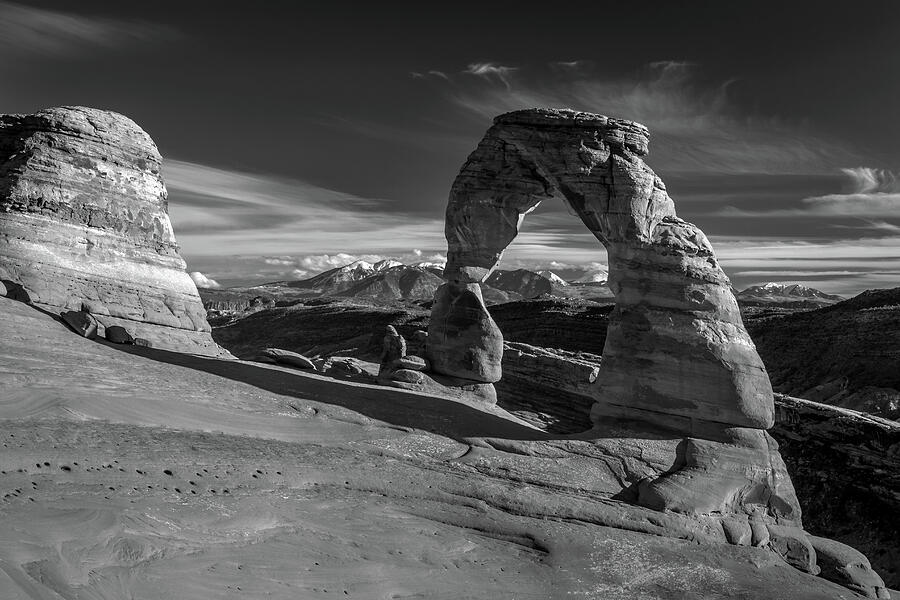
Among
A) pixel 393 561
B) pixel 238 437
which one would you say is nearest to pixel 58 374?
pixel 238 437

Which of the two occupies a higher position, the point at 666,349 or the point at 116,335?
the point at 666,349

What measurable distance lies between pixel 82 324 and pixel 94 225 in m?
5.70

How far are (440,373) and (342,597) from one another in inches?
507

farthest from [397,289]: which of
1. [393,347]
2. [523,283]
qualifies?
[393,347]

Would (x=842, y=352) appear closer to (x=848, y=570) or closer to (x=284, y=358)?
(x=848, y=570)

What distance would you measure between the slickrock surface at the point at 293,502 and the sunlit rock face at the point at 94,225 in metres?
5.23

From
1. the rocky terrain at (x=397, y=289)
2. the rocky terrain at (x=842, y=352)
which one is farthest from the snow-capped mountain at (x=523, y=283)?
the rocky terrain at (x=842, y=352)

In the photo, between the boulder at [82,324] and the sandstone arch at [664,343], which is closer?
the sandstone arch at [664,343]

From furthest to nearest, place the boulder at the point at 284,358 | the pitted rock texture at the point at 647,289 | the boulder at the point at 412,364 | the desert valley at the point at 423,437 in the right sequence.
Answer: the boulder at the point at 412,364 < the boulder at the point at 284,358 < the pitted rock texture at the point at 647,289 < the desert valley at the point at 423,437

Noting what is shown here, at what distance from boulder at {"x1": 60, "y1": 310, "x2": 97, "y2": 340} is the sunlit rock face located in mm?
2745

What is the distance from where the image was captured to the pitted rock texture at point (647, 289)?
12820mm

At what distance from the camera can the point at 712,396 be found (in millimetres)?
12711

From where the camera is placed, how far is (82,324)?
44.2 ft

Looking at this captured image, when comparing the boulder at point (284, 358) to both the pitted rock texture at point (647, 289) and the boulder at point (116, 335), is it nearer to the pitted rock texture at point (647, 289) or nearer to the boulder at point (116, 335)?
the boulder at point (116, 335)
